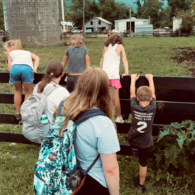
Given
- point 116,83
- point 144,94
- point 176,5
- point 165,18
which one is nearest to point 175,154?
point 144,94

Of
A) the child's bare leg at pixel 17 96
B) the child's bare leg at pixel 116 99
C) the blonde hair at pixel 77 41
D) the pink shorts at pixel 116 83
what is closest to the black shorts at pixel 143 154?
the child's bare leg at pixel 116 99

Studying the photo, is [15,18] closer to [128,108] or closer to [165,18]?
[128,108]

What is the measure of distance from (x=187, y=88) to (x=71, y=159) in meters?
2.17

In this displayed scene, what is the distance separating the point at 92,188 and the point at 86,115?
2.03 feet

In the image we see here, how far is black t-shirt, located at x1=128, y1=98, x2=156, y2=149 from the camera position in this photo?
3303 millimetres

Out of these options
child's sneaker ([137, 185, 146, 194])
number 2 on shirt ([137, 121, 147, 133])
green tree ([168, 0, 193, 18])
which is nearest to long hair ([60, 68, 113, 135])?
number 2 on shirt ([137, 121, 147, 133])

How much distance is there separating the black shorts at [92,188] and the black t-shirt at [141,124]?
3.95 feet

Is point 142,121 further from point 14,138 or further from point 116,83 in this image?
point 14,138

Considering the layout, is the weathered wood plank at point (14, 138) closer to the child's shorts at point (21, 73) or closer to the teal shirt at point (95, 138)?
the child's shorts at point (21, 73)

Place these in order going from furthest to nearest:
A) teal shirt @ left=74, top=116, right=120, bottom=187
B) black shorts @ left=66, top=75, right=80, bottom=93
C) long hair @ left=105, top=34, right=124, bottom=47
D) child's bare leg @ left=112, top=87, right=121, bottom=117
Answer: long hair @ left=105, top=34, right=124, bottom=47
black shorts @ left=66, top=75, right=80, bottom=93
child's bare leg @ left=112, top=87, right=121, bottom=117
teal shirt @ left=74, top=116, right=120, bottom=187

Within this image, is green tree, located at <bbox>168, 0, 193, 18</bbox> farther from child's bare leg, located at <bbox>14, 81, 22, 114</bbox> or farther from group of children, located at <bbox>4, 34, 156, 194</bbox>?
child's bare leg, located at <bbox>14, 81, 22, 114</bbox>

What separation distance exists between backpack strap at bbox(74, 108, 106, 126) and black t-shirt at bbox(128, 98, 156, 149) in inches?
49.3

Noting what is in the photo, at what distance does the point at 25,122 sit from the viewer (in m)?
3.56

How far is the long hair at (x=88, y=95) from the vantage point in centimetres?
216
